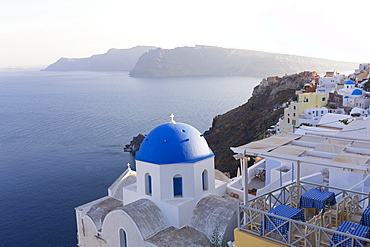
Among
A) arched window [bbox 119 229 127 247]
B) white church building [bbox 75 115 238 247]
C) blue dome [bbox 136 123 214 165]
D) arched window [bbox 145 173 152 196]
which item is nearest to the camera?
white church building [bbox 75 115 238 247]

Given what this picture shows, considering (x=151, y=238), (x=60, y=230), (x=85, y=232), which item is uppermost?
(x=151, y=238)

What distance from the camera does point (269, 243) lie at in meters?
6.42

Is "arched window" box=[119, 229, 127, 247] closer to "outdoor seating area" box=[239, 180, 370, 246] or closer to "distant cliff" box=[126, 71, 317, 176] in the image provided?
"outdoor seating area" box=[239, 180, 370, 246]

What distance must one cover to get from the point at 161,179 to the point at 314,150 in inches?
284

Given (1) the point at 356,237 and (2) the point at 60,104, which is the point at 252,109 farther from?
(2) the point at 60,104

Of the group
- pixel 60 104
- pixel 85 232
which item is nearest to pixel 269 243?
pixel 85 232

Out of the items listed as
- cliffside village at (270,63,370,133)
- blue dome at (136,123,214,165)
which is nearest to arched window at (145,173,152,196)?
blue dome at (136,123,214,165)

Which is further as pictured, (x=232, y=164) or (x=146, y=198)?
(x=232, y=164)

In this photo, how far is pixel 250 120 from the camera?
2105 inches

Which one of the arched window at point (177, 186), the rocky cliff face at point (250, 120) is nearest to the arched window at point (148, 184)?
Result: the arched window at point (177, 186)

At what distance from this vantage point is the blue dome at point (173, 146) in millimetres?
13375

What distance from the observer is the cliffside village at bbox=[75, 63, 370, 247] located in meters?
6.66

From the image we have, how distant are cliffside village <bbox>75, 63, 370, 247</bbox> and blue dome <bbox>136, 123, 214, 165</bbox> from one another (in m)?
0.04

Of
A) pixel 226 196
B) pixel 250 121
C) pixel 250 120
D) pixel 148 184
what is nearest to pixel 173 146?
pixel 148 184
